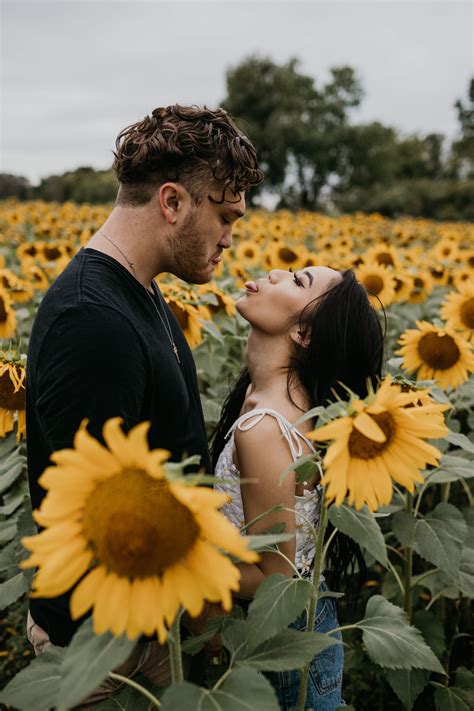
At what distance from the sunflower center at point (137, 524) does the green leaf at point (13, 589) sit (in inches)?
55.8

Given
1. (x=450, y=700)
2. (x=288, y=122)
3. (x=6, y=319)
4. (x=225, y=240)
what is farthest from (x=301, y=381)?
(x=288, y=122)

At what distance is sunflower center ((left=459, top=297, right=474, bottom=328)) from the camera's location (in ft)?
14.3

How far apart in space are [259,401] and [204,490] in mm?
1289

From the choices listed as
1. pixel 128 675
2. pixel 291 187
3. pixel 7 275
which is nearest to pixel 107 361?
pixel 128 675

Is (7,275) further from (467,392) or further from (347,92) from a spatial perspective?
(347,92)

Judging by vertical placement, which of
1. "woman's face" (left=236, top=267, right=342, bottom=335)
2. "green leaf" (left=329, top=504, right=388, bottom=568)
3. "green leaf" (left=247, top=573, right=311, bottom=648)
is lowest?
"green leaf" (left=247, top=573, right=311, bottom=648)

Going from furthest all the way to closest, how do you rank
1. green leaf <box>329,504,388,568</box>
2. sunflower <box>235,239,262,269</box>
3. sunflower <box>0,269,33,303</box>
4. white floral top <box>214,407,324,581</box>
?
sunflower <box>235,239,262,269</box>, sunflower <box>0,269,33,303</box>, white floral top <box>214,407,324,581</box>, green leaf <box>329,504,388,568</box>

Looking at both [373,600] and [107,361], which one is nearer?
[107,361]

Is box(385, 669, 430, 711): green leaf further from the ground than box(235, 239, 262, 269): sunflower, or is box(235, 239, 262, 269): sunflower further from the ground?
box(235, 239, 262, 269): sunflower

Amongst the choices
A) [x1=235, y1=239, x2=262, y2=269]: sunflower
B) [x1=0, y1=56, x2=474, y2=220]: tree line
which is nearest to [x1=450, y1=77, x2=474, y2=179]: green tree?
[x1=0, y1=56, x2=474, y2=220]: tree line

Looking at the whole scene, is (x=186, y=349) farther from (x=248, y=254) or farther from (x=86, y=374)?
(x=248, y=254)

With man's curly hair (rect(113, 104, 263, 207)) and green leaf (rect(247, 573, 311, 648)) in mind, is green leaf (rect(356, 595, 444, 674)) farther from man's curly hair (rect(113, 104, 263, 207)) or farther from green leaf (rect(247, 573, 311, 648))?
man's curly hair (rect(113, 104, 263, 207))

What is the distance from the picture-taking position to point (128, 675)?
6.57 ft

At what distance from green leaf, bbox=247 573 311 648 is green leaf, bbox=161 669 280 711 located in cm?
13
